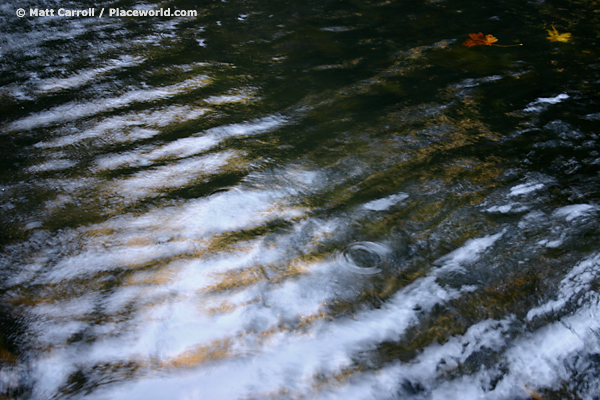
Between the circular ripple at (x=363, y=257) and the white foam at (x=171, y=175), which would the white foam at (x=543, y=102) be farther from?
the white foam at (x=171, y=175)

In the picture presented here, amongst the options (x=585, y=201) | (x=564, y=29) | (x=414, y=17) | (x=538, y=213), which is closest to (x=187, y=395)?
(x=538, y=213)

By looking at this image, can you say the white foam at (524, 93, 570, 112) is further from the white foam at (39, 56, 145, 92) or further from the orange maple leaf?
the white foam at (39, 56, 145, 92)

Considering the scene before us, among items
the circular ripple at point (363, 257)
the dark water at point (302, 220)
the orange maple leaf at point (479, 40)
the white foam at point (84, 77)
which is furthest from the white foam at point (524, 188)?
the white foam at point (84, 77)

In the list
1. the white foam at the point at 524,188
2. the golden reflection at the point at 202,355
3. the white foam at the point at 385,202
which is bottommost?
the golden reflection at the point at 202,355

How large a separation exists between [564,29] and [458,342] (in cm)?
256

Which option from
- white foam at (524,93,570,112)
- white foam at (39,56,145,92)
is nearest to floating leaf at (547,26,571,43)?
white foam at (524,93,570,112)

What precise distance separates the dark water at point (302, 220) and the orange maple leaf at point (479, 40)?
71 millimetres

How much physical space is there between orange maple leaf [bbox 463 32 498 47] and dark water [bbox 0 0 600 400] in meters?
0.07

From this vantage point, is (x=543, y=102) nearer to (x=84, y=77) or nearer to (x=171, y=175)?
(x=171, y=175)

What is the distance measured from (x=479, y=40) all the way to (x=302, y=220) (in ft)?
6.38

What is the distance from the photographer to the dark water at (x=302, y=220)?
110 cm

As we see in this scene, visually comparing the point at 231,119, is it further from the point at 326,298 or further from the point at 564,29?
the point at 564,29

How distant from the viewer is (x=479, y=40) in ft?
8.65

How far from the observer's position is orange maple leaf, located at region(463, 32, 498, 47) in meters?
2.62
